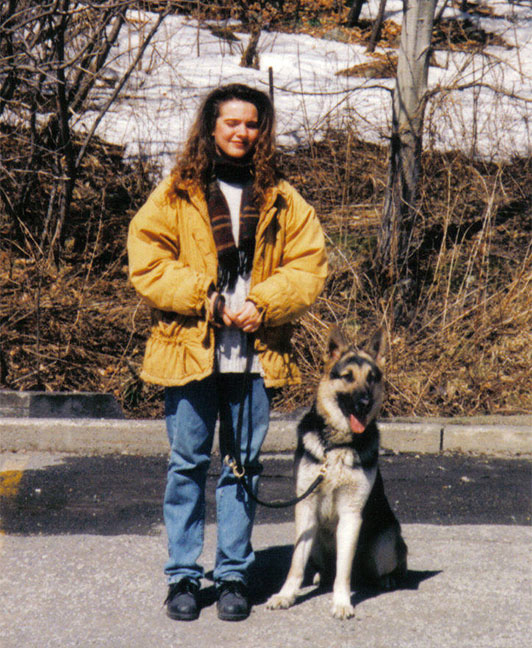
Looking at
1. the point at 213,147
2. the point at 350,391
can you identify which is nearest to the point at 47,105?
the point at 213,147

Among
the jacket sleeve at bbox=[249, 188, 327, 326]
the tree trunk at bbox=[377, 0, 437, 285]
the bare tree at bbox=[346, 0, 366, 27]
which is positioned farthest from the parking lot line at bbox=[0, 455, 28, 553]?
the bare tree at bbox=[346, 0, 366, 27]

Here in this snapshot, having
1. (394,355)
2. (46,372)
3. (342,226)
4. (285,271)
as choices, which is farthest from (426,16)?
(285,271)

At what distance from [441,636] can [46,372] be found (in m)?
5.04

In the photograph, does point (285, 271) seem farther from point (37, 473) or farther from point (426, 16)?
Result: point (426, 16)

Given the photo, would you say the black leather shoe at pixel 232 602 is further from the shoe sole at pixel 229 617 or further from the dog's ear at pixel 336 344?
the dog's ear at pixel 336 344

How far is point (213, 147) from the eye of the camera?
143 inches

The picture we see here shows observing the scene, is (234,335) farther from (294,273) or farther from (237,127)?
(237,127)

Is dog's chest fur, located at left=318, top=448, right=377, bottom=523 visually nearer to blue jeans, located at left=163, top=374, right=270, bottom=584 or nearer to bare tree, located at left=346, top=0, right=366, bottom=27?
blue jeans, located at left=163, top=374, right=270, bottom=584

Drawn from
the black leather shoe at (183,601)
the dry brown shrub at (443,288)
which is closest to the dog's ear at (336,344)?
the black leather shoe at (183,601)

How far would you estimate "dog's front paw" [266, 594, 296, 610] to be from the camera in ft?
12.4

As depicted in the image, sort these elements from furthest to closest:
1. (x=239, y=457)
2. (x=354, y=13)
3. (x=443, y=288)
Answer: (x=354, y=13)
(x=443, y=288)
(x=239, y=457)

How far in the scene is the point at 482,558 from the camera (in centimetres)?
448

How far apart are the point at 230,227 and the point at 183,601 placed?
5.17ft

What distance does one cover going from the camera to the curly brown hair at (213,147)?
140 inches
